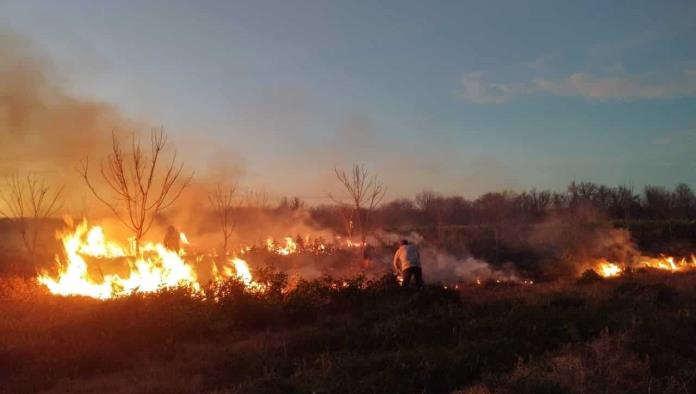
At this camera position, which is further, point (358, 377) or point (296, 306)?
point (296, 306)

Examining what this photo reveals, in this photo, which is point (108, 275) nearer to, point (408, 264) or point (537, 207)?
point (408, 264)

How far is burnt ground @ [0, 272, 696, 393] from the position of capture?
→ 7.18 m

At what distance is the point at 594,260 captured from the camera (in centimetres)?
2561

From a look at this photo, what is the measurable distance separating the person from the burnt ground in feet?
2.31

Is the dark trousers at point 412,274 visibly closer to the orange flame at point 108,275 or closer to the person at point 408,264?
the person at point 408,264

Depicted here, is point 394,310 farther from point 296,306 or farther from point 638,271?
point 638,271

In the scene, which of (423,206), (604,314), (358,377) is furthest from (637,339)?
(423,206)

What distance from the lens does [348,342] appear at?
9.66 metres

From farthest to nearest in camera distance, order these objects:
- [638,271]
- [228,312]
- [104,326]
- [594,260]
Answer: [594,260]
[638,271]
[228,312]
[104,326]

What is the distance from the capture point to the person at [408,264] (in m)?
15.3

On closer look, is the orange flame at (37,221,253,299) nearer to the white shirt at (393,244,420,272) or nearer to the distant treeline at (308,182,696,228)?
the white shirt at (393,244,420,272)

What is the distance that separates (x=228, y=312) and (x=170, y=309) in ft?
4.38

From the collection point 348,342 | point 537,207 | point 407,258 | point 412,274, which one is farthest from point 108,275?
point 537,207

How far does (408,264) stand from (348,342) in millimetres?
6005
